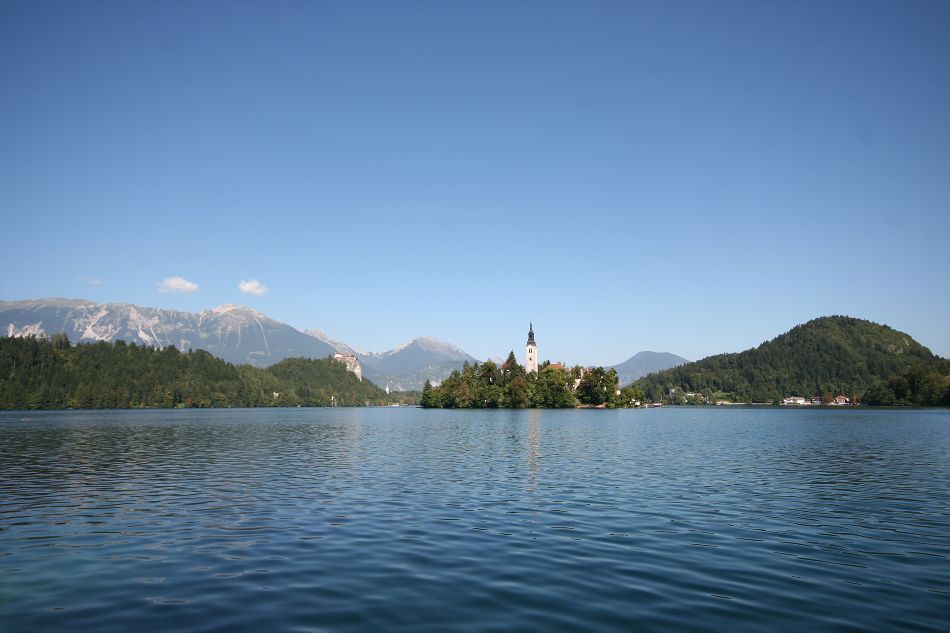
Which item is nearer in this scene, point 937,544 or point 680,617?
point 680,617

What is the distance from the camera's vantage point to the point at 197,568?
1758cm

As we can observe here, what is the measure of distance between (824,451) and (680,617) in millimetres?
52694

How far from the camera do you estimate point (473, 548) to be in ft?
66.3

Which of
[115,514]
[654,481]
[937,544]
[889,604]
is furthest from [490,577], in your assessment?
[654,481]

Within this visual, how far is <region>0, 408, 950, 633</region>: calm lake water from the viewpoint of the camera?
13.7 meters

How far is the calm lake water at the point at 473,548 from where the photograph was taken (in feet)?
44.9

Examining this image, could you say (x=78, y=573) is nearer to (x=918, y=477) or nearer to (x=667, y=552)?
(x=667, y=552)

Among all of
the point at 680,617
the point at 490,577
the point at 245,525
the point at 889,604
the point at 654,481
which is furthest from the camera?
the point at 654,481

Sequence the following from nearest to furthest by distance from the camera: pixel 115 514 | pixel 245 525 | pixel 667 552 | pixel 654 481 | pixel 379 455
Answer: pixel 667 552 → pixel 245 525 → pixel 115 514 → pixel 654 481 → pixel 379 455

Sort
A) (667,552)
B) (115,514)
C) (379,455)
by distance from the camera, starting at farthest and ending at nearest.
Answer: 1. (379,455)
2. (115,514)
3. (667,552)

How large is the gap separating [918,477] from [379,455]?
40.1 metres

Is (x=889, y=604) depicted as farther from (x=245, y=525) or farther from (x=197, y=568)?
(x=245, y=525)

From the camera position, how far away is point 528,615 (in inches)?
532

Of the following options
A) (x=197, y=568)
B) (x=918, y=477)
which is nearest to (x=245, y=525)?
Result: (x=197, y=568)
